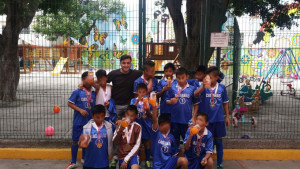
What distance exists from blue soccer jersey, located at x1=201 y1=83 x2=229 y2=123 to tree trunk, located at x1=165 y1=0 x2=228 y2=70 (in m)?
1.29

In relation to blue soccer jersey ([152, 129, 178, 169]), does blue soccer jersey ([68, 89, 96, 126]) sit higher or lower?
higher

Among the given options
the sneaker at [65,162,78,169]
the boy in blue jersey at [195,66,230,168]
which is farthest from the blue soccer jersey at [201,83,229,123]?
the sneaker at [65,162,78,169]

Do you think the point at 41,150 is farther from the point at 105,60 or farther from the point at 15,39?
the point at 15,39

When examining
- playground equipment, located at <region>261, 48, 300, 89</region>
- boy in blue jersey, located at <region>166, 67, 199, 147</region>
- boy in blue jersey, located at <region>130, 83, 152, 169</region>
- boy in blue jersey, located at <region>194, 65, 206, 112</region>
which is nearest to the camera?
boy in blue jersey, located at <region>130, 83, 152, 169</region>

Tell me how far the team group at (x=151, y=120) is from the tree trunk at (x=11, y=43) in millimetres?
5716

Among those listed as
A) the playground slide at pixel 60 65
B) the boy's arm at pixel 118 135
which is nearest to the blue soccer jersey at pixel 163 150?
the boy's arm at pixel 118 135

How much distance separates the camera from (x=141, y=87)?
394 centimetres

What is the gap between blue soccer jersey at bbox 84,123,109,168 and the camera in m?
3.72

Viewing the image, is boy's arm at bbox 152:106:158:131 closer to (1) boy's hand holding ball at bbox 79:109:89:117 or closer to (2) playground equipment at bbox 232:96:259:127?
(1) boy's hand holding ball at bbox 79:109:89:117

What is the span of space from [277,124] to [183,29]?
3.46m

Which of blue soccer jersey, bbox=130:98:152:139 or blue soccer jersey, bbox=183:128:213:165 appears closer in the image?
blue soccer jersey, bbox=183:128:213:165

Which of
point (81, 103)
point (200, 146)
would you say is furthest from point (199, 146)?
point (81, 103)

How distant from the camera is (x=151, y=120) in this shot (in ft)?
13.6

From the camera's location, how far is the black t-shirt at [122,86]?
4.43 metres
